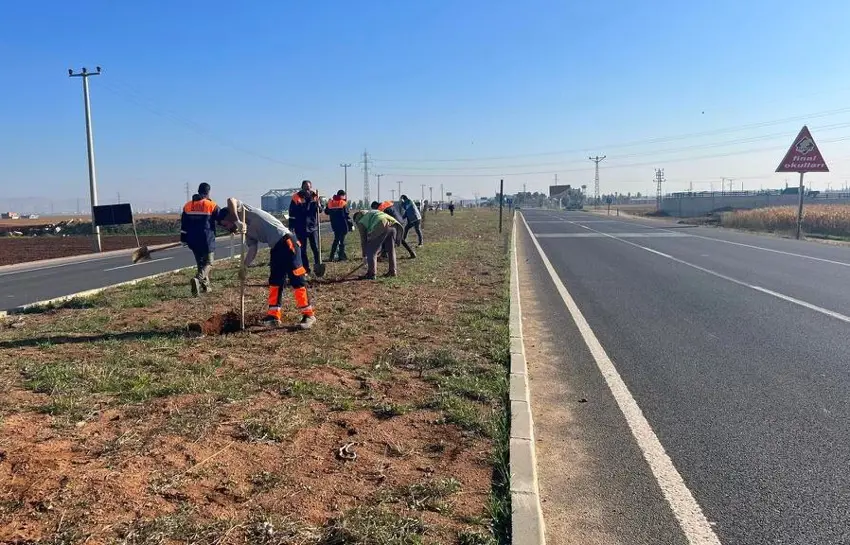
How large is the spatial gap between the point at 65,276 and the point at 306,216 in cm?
772

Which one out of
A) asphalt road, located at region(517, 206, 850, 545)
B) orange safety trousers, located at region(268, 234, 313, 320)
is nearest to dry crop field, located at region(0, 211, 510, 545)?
orange safety trousers, located at region(268, 234, 313, 320)

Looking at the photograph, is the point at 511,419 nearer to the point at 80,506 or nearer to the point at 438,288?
the point at 80,506

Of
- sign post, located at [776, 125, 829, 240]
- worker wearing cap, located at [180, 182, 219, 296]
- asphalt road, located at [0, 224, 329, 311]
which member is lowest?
asphalt road, located at [0, 224, 329, 311]

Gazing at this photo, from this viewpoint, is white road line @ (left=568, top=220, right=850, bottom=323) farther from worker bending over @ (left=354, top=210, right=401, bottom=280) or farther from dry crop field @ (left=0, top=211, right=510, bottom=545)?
worker bending over @ (left=354, top=210, right=401, bottom=280)

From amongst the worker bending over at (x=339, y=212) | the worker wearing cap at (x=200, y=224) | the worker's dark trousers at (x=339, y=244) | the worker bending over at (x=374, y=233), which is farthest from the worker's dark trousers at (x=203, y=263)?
the worker's dark trousers at (x=339, y=244)

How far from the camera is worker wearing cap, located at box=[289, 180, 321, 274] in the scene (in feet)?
42.3

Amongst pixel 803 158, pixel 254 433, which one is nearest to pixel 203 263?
pixel 254 433

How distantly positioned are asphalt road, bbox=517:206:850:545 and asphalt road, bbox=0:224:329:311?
9.41 m

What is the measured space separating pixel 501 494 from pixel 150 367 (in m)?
3.58

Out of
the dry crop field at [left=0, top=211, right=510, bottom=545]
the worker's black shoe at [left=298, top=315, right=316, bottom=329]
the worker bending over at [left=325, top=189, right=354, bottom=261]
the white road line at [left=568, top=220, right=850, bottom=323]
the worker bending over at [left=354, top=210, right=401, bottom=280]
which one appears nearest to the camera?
the dry crop field at [left=0, top=211, right=510, bottom=545]

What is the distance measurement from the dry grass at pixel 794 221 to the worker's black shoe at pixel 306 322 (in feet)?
100.0

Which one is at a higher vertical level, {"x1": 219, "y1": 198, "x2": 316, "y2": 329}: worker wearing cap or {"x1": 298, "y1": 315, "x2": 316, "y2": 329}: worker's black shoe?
{"x1": 219, "y1": 198, "x2": 316, "y2": 329}: worker wearing cap

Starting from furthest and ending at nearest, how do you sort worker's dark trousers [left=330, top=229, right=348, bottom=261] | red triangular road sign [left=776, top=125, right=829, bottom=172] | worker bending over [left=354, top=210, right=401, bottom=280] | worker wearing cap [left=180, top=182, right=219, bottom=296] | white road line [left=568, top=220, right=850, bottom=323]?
red triangular road sign [left=776, top=125, right=829, bottom=172] < worker's dark trousers [left=330, top=229, right=348, bottom=261] < worker bending over [left=354, top=210, right=401, bottom=280] < worker wearing cap [left=180, top=182, right=219, bottom=296] < white road line [left=568, top=220, right=850, bottom=323]

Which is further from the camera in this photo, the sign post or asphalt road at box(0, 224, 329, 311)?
the sign post
